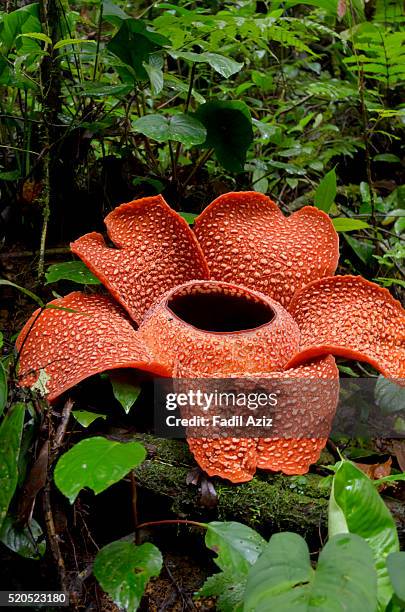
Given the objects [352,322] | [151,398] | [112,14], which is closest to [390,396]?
Result: [352,322]

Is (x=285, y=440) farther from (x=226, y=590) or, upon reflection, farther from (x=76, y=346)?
(x=76, y=346)

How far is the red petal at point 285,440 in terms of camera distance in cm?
187

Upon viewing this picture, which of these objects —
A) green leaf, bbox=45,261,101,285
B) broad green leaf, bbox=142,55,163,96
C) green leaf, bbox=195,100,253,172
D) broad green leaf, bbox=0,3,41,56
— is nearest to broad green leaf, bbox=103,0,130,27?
broad green leaf, bbox=142,55,163,96

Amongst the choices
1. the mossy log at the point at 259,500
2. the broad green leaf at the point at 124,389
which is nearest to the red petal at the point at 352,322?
the mossy log at the point at 259,500

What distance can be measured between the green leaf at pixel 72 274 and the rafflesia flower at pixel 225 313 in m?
0.11

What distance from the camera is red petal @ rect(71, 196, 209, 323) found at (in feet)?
7.85

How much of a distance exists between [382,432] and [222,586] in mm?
1120

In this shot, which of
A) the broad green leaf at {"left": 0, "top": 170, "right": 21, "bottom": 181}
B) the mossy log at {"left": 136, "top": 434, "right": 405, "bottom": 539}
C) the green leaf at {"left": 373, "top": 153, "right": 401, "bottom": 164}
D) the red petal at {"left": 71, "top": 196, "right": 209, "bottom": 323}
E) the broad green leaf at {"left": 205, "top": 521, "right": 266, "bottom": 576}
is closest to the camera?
the broad green leaf at {"left": 205, "top": 521, "right": 266, "bottom": 576}

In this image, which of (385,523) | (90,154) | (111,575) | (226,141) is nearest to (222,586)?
(111,575)

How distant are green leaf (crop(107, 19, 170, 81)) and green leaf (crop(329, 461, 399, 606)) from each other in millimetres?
1695

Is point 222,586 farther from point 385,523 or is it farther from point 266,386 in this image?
point 266,386

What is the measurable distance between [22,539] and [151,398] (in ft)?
2.21

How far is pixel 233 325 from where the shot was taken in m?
2.49

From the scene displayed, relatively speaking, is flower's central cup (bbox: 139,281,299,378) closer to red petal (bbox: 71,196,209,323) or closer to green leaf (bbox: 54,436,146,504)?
red petal (bbox: 71,196,209,323)
